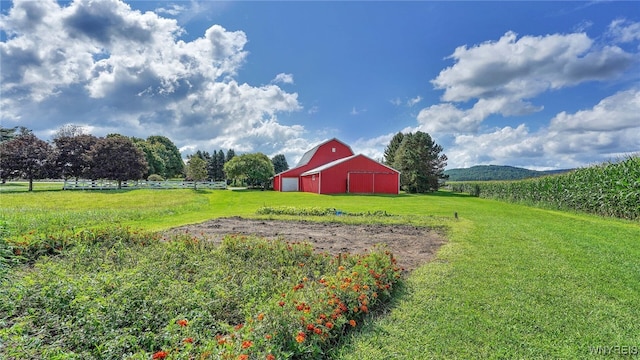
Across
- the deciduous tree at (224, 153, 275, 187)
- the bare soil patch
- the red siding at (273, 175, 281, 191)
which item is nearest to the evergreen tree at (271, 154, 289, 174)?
→ the deciduous tree at (224, 153, 275, 187)

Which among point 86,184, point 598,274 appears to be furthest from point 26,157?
point 598,274

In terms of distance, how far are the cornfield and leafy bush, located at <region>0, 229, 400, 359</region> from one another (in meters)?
13.5

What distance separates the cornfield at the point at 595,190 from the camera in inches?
494

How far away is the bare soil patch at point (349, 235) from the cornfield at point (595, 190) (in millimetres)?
9370

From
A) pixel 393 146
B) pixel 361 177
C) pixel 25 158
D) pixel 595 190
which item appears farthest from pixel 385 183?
pixel 25 158

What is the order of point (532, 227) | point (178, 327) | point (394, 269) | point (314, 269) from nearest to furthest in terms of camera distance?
point (178, 327)
point (394, 269)
point (314, 269)
point (532, 227)

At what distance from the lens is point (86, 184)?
33375 mm

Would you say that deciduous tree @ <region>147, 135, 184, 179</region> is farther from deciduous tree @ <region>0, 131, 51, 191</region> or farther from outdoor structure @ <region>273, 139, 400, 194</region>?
outdoor structure @ <region>273, 139, 400, 194</region>

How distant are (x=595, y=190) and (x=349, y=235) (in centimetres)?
1365

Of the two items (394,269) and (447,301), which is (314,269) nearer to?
(394,269)

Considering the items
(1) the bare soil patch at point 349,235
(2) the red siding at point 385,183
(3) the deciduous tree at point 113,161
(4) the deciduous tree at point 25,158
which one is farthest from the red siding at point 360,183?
(4) the deciduous tree at point 25,158

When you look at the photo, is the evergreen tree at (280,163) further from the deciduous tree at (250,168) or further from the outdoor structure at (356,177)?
the outdoor structure at (356,177)

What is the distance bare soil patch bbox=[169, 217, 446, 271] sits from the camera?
6.72 m

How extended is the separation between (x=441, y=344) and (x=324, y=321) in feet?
3.92
